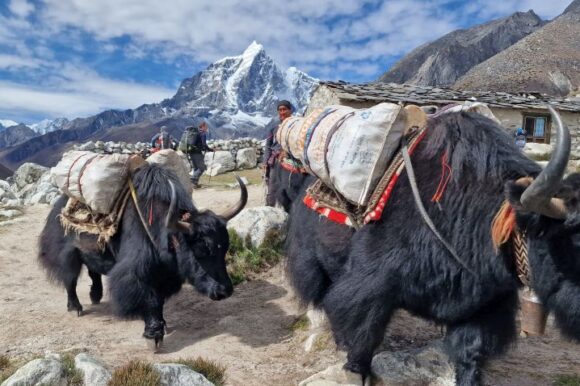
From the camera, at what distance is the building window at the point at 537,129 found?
13.9 meters

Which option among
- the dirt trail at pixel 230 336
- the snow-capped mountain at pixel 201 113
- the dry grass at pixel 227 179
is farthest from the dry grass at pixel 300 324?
the snow-capped mountain at pixel 201 113

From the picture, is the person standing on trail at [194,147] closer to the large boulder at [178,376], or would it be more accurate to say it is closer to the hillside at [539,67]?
the large boulder at [178,376]

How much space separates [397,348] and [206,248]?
1327mm

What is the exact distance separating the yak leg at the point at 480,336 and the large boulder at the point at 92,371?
1.62m

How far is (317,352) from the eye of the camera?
2889 mm

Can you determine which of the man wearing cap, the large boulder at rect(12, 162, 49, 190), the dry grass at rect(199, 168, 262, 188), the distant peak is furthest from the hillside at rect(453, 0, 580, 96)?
the man wearing cap

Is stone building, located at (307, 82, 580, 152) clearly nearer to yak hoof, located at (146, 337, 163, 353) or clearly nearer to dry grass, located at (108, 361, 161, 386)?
yak hoof, located at (146, 337, 163, 353)

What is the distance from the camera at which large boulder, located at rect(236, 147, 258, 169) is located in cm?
1429

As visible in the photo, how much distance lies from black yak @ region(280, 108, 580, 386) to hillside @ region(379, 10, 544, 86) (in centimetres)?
6813

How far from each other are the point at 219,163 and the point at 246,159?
3.40 ft

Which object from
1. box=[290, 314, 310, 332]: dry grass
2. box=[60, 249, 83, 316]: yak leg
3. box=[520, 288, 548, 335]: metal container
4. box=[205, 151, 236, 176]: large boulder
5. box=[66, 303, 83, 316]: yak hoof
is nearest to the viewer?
box=[520, 288, 548, 335]: metal container

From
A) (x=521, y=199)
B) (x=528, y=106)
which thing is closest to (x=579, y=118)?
(x=528, y=106)

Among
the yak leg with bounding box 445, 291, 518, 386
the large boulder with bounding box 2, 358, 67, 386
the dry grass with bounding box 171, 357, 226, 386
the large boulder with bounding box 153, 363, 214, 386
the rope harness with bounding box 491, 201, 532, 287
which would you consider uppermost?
the rope harness with bounding box 491, 201, 532, 287

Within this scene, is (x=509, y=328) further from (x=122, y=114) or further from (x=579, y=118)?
(x=122, y=114)
